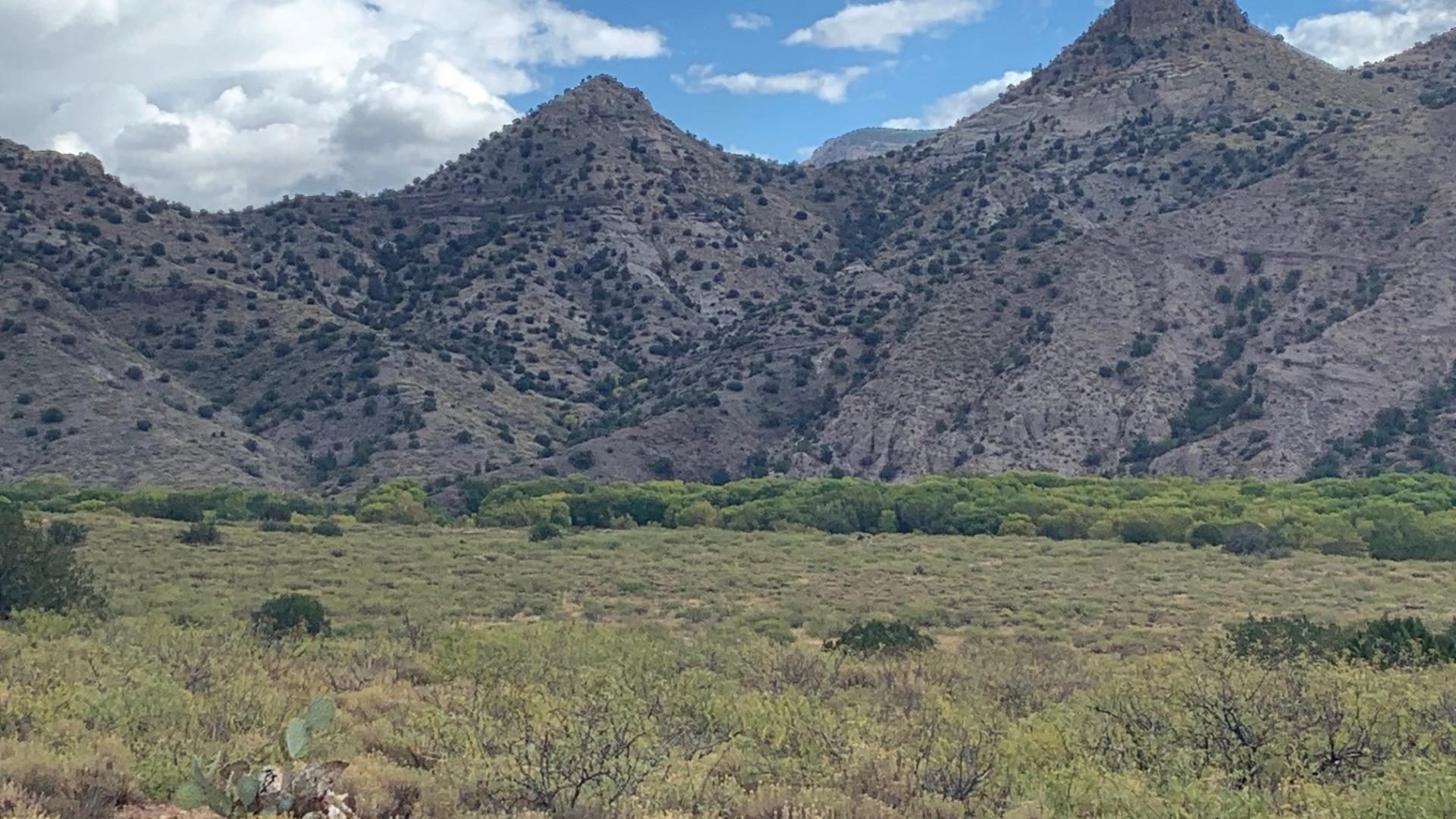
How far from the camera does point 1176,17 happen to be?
117 meters

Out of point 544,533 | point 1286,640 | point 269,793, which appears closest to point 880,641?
point 1286,640

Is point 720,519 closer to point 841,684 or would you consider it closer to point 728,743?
point 841,684

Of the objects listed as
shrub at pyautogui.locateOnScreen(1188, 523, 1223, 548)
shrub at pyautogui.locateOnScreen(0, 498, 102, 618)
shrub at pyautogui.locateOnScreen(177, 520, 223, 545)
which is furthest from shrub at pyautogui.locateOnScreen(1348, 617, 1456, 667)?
shrub at pyautogui.locateOnScreen(177, 520, 223, 545)

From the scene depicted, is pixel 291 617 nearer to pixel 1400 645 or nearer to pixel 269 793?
pixel 269 793

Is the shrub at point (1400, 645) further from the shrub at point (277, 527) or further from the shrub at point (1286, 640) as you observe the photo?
the shrub at point (277, 527)

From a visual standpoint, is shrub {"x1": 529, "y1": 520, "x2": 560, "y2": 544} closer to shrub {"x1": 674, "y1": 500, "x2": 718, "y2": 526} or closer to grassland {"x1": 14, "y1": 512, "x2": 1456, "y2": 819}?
shrub {"x1": 674, "y1": 500, "x2": 718, "y2": 526}

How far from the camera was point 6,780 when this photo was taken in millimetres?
10586

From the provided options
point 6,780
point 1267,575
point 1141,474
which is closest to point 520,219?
point 1141,474

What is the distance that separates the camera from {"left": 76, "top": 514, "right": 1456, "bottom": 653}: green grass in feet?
95.0

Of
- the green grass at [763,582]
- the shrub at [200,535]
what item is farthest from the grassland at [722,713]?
the shrub at [200,535]

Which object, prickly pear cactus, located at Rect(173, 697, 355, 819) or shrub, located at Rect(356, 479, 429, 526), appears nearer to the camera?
prickly pear cactus, located at Rect(173, 697, 355, 819)

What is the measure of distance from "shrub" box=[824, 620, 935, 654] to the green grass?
150 inches

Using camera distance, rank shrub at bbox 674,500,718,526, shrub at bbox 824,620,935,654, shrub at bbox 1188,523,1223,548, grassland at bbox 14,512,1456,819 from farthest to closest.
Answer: shrub at bbox 674,500,718,526, shrub at bbox 1188,523,1223,548, shrub at bbox 824,620,935,654, grassland at bbox 14,512,1456,819

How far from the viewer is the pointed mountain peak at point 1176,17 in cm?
11650
